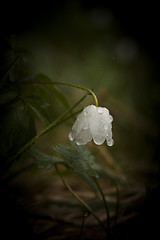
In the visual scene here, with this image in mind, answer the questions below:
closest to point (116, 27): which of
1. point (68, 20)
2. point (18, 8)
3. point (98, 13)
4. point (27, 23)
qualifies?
point (98, 13)

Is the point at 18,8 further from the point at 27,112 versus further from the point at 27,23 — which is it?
the point at 27,112

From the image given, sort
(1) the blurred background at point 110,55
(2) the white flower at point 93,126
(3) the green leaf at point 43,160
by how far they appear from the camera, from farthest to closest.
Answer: (1) the blurred background at point 110,55 < (3) the green leaf at point 43,160 < (2) the white flower at point 93,126

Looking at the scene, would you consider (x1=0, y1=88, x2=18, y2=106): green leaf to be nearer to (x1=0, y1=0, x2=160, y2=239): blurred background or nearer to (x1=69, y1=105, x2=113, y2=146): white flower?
(x1=69, y1=105, x2=113, y2=146): white flower

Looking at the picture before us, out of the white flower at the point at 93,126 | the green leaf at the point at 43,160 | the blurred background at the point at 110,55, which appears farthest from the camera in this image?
the blurred background at the point at 110,55

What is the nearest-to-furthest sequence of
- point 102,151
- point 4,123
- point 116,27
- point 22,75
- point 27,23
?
point 4,123 < point 22,75 < point 102,151 < point 27,23 < point 116,27

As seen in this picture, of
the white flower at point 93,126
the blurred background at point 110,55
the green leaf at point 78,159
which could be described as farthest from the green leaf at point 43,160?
the blurred background at point 110,55

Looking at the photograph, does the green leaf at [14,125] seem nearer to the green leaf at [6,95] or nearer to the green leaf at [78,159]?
the green leaf at [6,95]

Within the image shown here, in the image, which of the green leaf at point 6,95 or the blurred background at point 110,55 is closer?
the green leaf at point 6,95
